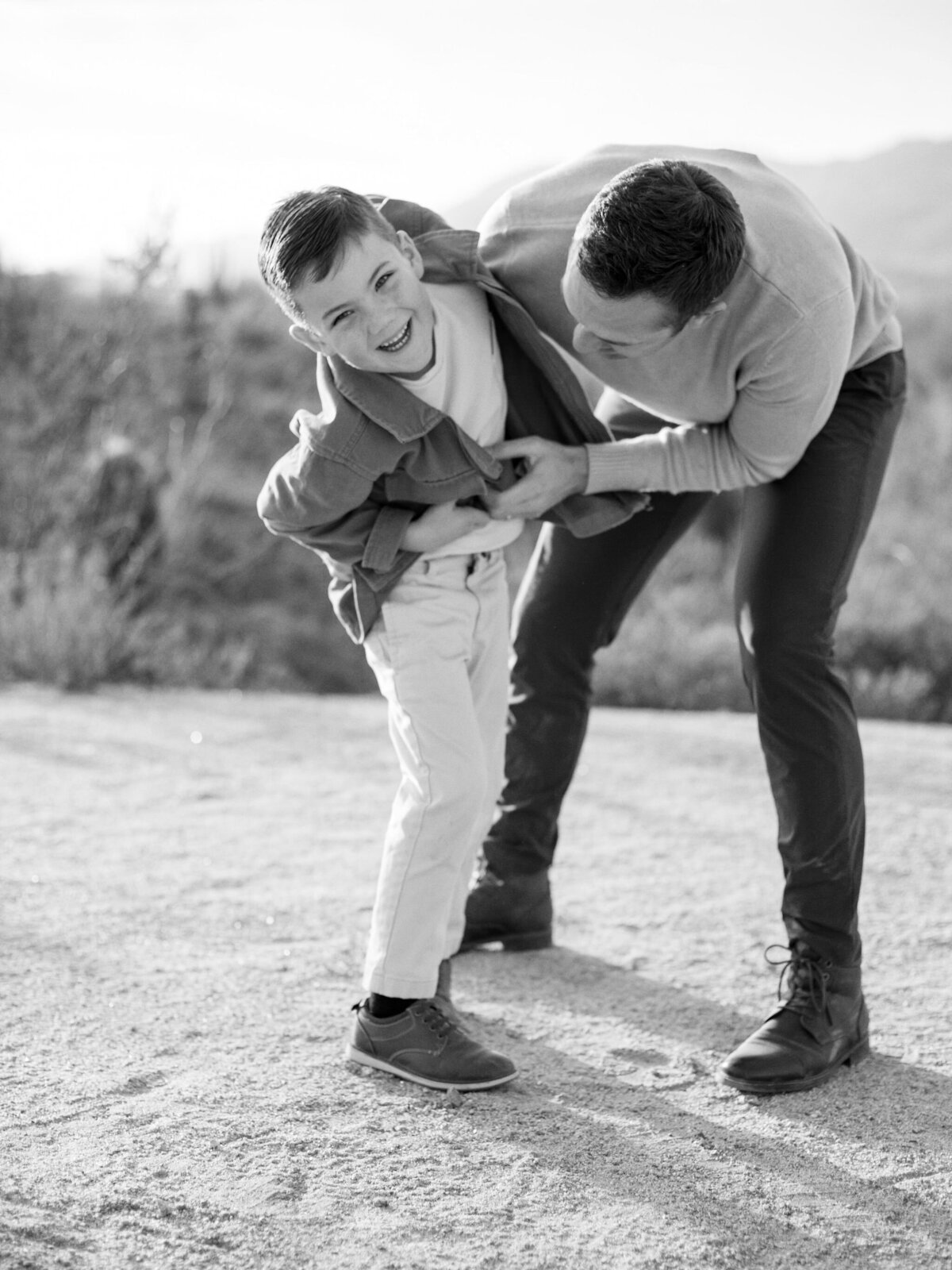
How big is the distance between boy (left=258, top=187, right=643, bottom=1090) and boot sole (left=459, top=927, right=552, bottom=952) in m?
0.48

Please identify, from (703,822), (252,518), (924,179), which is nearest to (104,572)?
(252,518)

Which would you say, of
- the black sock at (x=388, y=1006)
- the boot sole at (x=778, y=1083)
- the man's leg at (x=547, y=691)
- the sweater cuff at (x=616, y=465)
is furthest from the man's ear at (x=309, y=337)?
the boot sole at (x=778, y=1083)

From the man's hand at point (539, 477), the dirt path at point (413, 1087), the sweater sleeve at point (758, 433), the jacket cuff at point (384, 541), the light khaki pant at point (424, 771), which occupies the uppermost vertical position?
the sweater sleeve at point (758, 433)

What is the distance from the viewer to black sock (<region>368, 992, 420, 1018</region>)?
261 centimetres

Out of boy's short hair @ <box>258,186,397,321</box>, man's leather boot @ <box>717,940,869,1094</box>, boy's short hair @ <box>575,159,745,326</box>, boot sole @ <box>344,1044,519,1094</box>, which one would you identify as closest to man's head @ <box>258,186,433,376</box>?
boy's short hair @ <box>258,186,397,321</box>

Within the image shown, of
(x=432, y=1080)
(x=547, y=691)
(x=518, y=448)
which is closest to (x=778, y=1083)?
(x=432, y=1080)

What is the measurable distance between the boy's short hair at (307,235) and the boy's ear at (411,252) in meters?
0.12

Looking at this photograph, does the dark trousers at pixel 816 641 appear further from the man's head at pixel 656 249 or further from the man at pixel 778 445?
the man's head at pixel 656 249

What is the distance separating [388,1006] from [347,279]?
128cm

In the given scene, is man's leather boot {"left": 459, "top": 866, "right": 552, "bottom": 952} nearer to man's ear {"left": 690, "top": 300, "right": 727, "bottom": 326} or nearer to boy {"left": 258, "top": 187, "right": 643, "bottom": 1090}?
boy {"left": 258, "top": 187, "right": 643, "bottom": 1090}

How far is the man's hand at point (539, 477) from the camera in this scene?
2.68 m

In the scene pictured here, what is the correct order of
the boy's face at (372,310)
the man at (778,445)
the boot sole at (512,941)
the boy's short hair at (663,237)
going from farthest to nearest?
the boot sole at (512,941)
the man at (778,445)
the boy's face at (372,310)
the boy's short hair at (663,237)

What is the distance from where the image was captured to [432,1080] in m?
2.52

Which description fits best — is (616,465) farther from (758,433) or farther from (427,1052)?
(427,1052)
